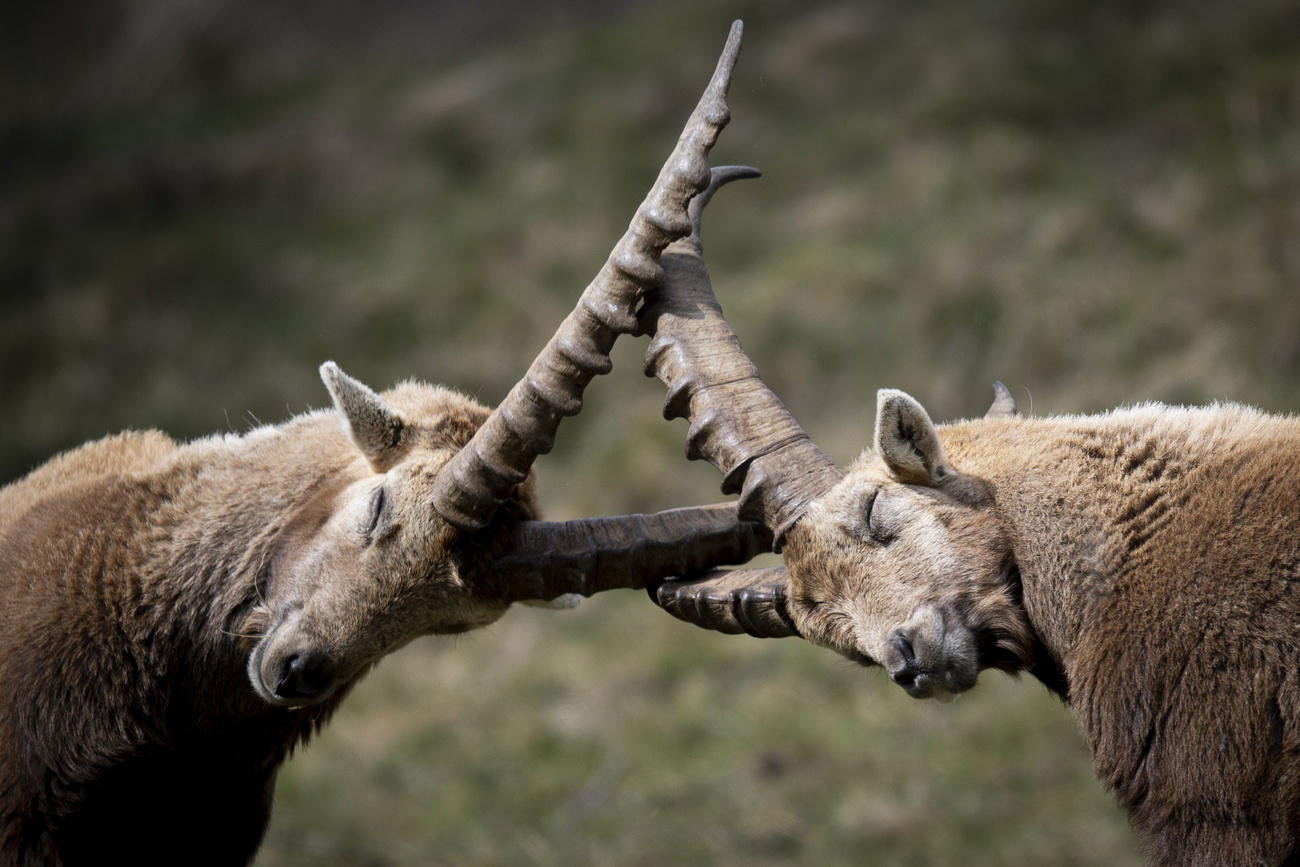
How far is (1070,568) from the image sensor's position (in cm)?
461

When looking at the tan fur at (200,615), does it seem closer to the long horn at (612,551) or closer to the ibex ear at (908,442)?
the long horn at (612,551)

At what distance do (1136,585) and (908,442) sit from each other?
883 mm

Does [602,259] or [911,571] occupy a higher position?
[602,259]

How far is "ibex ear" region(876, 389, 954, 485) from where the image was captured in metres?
4.61

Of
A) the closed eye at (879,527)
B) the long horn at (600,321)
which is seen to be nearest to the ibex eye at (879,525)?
the closed eye at (879,527)

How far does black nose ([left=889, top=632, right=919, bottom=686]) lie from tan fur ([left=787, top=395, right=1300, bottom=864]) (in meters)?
0.04

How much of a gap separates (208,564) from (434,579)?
95 cm

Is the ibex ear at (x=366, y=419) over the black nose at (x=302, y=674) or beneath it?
over

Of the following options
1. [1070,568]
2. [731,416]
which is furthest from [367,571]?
[1070,568]

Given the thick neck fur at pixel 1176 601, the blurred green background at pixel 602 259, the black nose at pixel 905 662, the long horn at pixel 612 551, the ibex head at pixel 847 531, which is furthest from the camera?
the blurred green background at pixel 602 259

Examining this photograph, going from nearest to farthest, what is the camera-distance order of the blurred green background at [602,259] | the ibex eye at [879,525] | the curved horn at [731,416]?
the ibex eye at [879,525] → the curved horn at [731,416] → the blurred green background at [602,259]

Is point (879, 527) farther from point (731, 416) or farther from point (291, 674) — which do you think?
point (291, 674)

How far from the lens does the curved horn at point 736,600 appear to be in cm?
486

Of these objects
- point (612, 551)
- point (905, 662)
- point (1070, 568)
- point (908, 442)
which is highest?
point (908, 442)
